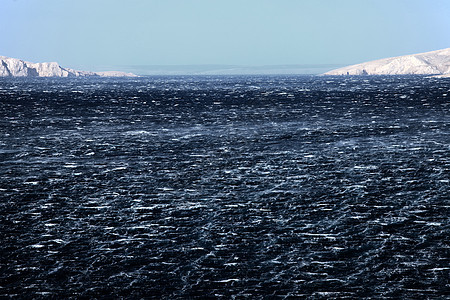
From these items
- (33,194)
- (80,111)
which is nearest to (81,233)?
(33,194)

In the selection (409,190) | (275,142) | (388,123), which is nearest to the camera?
(409,190)

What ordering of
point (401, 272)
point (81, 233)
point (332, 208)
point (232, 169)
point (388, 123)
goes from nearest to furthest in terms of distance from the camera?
point (401, 272), point (81, 233), point (332, 208), point (232, 169), point (388, 123)

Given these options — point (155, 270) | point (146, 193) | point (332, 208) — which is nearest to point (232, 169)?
point (146, 193)

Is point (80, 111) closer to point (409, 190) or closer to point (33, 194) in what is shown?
point (33, 194)

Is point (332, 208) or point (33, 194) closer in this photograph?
point (332, 208)

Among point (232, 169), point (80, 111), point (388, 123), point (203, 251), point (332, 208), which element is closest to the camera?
point (203, 251)

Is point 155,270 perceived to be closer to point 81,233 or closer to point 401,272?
point 81,233
